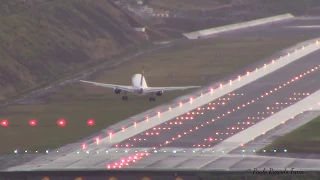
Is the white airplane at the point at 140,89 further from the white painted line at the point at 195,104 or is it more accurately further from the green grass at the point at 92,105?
the white painted line at the point at 195,104

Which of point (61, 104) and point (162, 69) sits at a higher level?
point (162, 69)

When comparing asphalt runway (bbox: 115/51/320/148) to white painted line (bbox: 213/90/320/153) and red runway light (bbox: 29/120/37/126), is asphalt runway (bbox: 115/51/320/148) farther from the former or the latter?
red runway light (bbox: 29/120/37/126)

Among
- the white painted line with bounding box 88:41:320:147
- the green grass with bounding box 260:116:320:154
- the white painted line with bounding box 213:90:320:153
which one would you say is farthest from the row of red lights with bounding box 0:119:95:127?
the green grass with bounding box 260:116:320:154

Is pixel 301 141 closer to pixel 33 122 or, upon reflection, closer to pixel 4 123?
pixel 33 122

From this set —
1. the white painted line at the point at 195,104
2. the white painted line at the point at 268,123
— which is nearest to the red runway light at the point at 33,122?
the white painted line at the point at 195,104

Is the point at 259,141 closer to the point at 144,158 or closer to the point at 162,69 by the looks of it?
the point at 144,158

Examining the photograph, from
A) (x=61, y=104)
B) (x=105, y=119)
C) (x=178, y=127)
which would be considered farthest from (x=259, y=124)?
(x=61, y=104)
